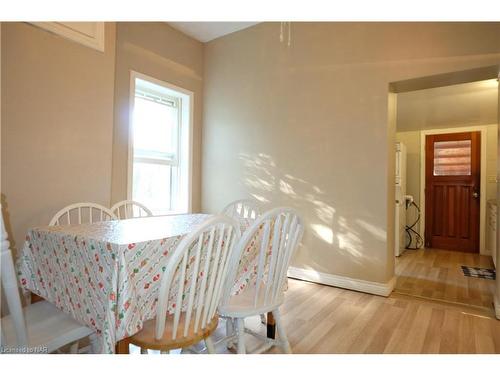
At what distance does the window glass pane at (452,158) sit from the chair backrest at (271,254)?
475 centimetres

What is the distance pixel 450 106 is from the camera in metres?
4.02

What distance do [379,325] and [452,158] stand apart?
418 centimetres

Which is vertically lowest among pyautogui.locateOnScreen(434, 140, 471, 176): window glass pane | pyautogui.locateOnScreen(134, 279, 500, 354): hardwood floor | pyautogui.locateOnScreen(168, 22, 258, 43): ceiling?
pyautogui.locateOnScreen(134, 279, 500, 354): hardwood floor

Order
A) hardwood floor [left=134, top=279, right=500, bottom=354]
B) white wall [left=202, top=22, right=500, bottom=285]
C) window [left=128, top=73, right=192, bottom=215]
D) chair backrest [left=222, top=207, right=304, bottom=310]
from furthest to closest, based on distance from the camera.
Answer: window [left=128, top=73, right=192, bottom=215] < white wall [left=202, top=22, right=500, bottom=285] < hardwood floor [left=134, top=279, right=500, bottom=354] < chair backrest [left=222, top=207, right=304, bottom=310]

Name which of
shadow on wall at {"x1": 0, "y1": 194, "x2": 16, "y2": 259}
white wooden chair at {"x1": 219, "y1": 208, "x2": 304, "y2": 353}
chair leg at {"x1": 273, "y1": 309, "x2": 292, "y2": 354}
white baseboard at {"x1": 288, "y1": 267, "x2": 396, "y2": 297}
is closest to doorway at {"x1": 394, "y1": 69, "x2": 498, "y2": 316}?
white baseboard at {"x1": 288, "y1": 267, "x2": 396, "y2": 297}

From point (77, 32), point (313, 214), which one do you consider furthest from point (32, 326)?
point (313, 214)

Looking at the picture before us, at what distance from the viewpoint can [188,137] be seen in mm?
3646

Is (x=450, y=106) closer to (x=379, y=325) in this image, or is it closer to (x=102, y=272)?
(x=379, y=325)

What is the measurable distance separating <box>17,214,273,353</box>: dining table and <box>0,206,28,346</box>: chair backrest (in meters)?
0.19

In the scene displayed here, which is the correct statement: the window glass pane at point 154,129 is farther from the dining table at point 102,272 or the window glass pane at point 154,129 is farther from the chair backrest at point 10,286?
the chair backrest at point 10,286

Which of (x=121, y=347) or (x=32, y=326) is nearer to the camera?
(x=121, y=347)

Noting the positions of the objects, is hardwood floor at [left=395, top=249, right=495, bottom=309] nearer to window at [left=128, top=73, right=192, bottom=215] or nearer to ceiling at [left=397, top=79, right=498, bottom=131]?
ceiling at [left=397, top=79, right=498, bottom=131]

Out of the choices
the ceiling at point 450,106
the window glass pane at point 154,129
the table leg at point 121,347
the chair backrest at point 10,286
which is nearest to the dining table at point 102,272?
the table leg at point 121,347

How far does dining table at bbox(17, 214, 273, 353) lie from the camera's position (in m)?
1.03
